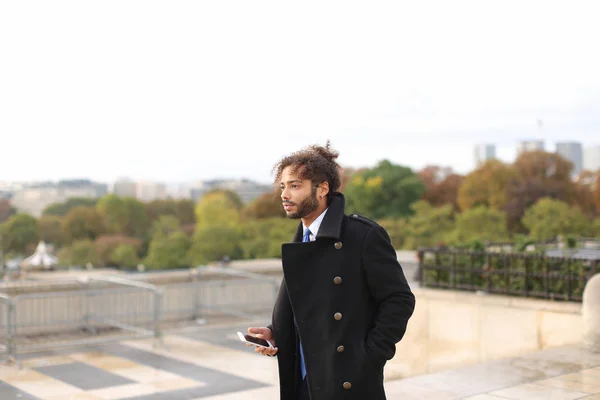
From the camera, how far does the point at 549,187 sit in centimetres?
5103

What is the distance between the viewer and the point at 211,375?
34.2 ft

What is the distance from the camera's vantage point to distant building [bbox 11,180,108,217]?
5113 inches

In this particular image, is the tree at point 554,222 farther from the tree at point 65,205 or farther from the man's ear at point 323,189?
the tree at point 65,205

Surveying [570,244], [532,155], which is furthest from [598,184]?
[570,244]

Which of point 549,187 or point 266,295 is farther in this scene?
point 549,187

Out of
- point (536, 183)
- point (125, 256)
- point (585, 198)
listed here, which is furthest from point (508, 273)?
point (125, 256)

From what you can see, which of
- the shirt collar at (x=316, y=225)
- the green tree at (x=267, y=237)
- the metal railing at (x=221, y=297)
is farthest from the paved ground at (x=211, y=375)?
the green tree at (x=267, y=237)

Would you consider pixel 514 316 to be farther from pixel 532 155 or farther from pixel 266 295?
pixel 532 155

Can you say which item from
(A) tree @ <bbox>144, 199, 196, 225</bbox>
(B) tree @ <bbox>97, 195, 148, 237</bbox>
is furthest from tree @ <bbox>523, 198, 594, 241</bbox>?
(A) tree @ <bbox>144, 199, 196, 225</bbox>

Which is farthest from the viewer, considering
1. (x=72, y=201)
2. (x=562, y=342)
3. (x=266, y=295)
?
(x=72, y=201)

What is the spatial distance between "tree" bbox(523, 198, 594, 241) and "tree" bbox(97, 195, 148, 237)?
6494cm

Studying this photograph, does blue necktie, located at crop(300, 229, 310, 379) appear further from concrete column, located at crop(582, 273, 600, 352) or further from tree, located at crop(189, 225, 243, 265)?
tree, located at crop(189, 225, 243, 265)

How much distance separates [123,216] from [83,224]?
5.20 m

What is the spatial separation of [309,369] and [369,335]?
1.12 ft
